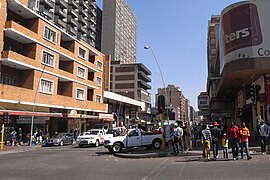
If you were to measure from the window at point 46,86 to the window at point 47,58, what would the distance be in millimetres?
2386

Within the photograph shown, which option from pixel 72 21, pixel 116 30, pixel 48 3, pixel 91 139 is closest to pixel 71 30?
pixel 72 21

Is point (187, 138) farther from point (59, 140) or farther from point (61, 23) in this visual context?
point (61, 23)

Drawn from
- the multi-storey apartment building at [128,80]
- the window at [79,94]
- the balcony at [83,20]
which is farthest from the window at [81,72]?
the multi-storey apartment building at [128,80]

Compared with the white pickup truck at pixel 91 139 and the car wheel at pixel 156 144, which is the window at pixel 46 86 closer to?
the white pickup truck at pixel 91 139

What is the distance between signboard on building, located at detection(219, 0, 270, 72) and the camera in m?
20.0

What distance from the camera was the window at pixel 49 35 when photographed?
38.7 m

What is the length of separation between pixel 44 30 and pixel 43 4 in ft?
110

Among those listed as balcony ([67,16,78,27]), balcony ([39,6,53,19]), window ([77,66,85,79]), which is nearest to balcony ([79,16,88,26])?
balcony ([67,16,78,27])

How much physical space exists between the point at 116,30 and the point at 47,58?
7930cm

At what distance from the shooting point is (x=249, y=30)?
67.1 ft

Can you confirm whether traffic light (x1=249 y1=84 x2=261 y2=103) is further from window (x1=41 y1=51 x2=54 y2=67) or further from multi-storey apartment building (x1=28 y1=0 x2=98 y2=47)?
multi-storey apartment building (x1=28 y1=0 x2=98 y2=47)

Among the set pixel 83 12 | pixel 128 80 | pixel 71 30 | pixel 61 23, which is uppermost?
pixel 83 12

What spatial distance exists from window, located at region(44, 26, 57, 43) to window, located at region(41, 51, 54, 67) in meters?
2.11

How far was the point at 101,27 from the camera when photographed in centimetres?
11831
